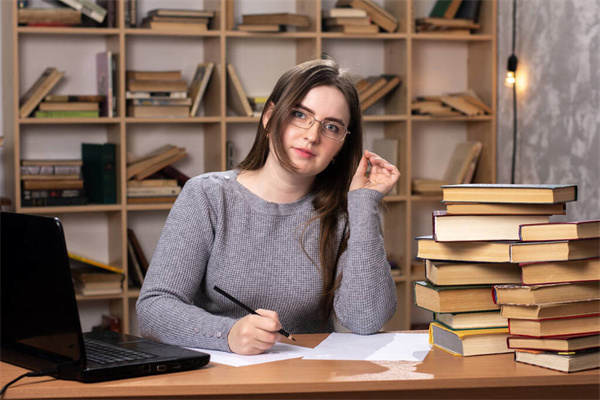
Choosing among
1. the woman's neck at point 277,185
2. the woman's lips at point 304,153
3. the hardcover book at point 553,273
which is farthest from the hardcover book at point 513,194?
the woman's neck at point 277,185

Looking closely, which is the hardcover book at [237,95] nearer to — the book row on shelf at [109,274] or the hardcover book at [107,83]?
the hardcover book at [107,83]

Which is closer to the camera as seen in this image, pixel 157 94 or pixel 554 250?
pixel 554 250

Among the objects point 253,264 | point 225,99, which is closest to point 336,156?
point 253,264

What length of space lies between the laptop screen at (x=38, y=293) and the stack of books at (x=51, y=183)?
80.2 inches

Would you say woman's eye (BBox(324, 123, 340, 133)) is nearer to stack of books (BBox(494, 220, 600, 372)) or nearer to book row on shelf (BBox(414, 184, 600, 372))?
book row on shelf (BBox(414, 184, 600, 372))

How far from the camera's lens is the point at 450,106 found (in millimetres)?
3795

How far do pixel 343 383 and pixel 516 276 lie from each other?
1.45 feet

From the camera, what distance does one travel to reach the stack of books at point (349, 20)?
3.61 metres

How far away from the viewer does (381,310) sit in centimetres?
175

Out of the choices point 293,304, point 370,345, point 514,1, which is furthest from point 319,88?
point 514,1

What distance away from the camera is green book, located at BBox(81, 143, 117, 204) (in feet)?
11.2

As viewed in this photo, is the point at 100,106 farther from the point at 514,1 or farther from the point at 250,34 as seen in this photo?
the point at 514,1

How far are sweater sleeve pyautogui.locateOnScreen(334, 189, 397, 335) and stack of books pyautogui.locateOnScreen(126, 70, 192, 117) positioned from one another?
1876 millimetres

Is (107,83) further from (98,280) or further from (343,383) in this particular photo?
(343,383)
